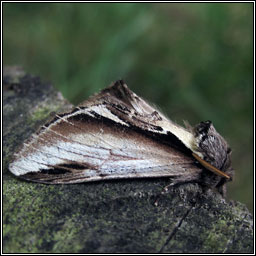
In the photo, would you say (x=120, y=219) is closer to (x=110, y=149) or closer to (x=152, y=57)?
(x=110, y=149)

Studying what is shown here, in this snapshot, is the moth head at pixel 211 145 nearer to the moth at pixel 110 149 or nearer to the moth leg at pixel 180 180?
the moth at pixel 110 149

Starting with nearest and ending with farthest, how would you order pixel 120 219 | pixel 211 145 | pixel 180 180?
pixel 120 219 → pixel 180 180 → pixel 211 145

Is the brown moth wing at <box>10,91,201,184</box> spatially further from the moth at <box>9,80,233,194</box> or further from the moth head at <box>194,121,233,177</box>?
the moth head at <box>194,121,233,177</box>

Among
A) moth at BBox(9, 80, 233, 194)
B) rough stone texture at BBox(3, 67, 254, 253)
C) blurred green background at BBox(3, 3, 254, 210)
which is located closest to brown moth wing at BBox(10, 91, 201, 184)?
moth at BBox(9, 80, 233, 194)

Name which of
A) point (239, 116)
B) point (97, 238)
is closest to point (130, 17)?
point (239, 116)

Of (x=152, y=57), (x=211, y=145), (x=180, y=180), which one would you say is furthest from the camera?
(x=152, y=57)

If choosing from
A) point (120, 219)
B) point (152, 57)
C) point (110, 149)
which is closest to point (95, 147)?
point (110, 149)
